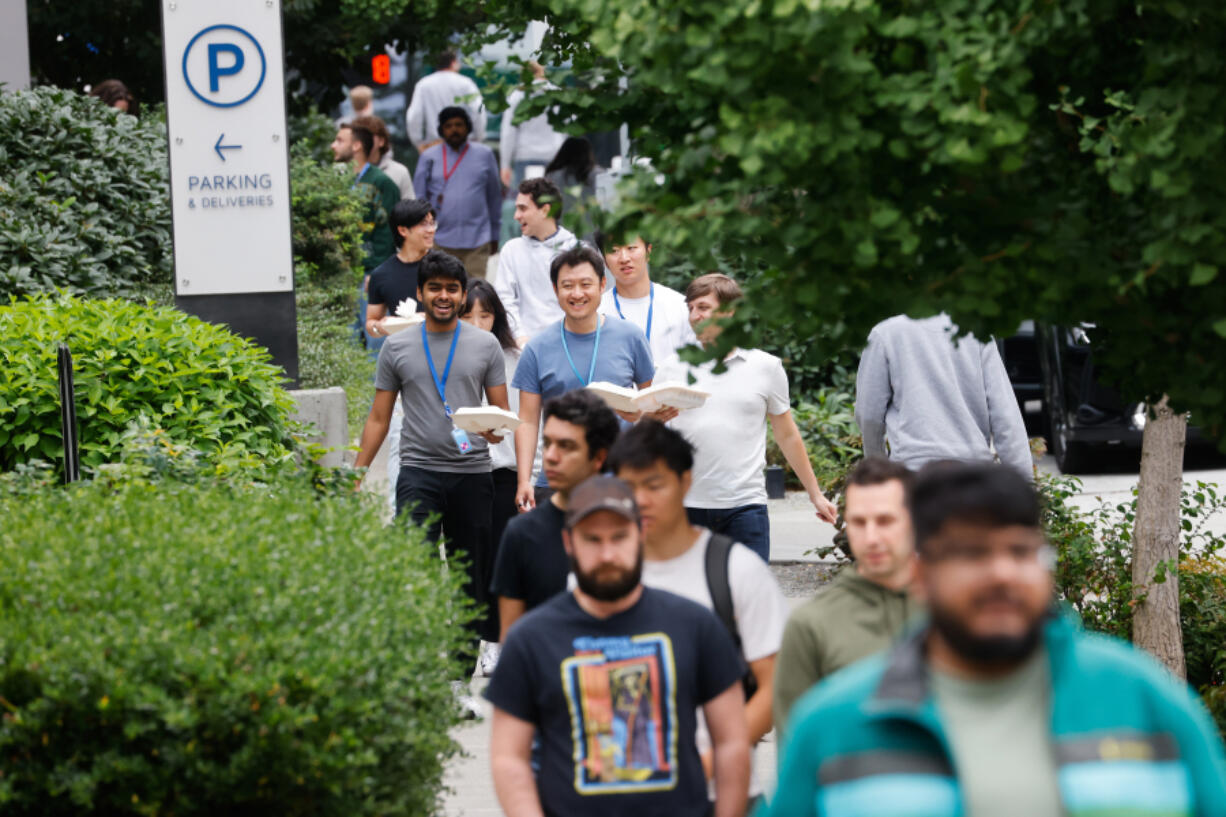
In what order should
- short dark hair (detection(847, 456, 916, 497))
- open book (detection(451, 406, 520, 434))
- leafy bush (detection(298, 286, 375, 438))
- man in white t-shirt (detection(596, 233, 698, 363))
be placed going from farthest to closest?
leafy bush (detection(298, 286, 375, 438)), man in white t-shirt (detection(596, 233, 698, 363)), open book (detection(451, 406, 520, 434)), short dark hair (detection(847, 456, 916, 497))

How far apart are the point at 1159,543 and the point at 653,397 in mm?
2254

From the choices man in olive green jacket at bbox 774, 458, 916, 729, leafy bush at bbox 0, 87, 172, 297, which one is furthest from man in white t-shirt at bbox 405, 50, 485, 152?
man in olive green jacket at bbox 774, 458, 916, 729

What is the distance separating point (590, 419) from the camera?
5.23 meters

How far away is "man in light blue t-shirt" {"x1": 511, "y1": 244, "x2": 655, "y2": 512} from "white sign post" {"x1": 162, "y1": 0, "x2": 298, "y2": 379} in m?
2.72

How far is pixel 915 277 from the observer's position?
389 centimetres

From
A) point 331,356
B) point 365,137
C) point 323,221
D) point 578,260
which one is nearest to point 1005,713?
point 578,260

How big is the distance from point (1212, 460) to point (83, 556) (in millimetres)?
12046

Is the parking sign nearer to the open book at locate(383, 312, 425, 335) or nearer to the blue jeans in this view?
the open book at locate(383, 312, 425, 335)

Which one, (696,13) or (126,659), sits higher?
(696,13)

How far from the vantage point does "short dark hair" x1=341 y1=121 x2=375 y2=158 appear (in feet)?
49.6

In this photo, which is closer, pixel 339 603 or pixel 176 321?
pixel 339 603

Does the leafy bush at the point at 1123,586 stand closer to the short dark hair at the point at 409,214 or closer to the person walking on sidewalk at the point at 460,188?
the short dark hair at the point at 409,214

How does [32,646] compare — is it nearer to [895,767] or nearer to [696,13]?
[696,13]

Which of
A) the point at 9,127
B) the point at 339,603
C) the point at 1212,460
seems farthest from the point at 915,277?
the point at 1212,460
